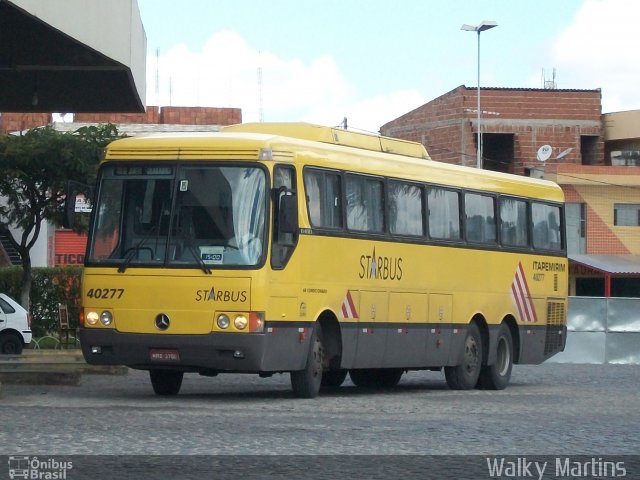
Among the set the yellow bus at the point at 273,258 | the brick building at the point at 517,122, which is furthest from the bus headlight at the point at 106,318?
the brick building at the point at 517,122

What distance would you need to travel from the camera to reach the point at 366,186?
65.5ft

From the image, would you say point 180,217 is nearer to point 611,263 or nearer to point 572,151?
point 611,263

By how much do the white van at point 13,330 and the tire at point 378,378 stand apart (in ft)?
48.3

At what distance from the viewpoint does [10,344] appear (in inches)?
1428

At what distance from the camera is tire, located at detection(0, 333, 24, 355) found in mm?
36219

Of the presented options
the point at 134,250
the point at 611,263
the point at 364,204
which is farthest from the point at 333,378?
the point at 611,263

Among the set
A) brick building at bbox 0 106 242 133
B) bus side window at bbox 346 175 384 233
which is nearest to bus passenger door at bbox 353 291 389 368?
bus side window at bbox 346 175 384 233

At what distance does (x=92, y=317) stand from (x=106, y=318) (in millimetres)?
191

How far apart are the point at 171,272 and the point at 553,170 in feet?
158

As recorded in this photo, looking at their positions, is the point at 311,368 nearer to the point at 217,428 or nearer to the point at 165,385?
the point at 165,385

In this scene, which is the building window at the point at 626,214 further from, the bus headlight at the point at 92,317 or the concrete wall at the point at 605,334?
the bus headlight at the point at 92,317

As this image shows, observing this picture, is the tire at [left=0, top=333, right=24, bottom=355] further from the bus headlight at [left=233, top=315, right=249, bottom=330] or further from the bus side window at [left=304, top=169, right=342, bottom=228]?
the bus headlight at [left=233, top=315, right=249, bottom=330]

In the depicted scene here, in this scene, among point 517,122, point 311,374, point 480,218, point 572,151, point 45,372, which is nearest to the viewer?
point 311,374

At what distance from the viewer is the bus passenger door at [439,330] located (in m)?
21.6
